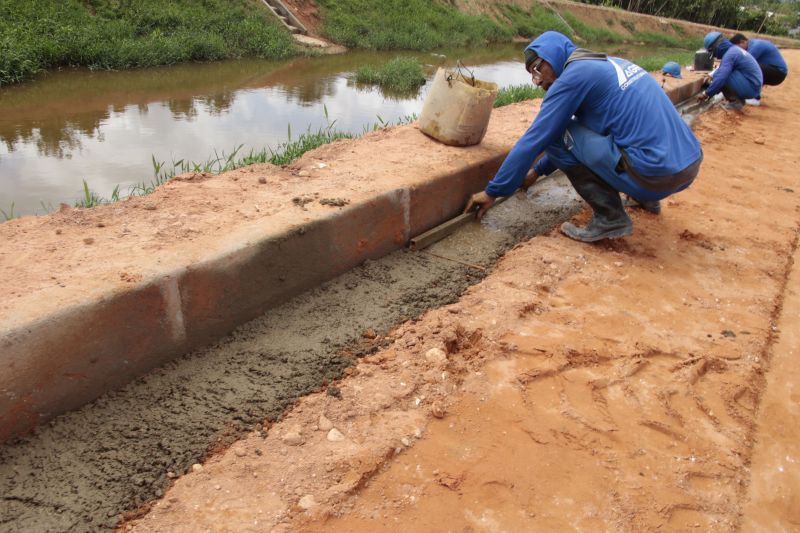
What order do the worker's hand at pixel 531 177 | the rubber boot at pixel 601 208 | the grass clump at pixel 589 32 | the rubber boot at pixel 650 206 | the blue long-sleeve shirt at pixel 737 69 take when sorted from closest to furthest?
the rubber boot at pixel 601 208 → the worker's hand at pixel 531 177 → the rubber boot at pixel 650 206 → the blue long-sleeve shirt at pixel 737 69 → the grass clump at pixel 589 32

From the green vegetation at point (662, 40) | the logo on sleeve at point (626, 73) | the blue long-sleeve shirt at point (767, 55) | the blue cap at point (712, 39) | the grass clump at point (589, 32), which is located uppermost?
the logo on sleeve at point (626, 73)

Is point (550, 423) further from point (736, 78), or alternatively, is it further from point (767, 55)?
point (767, 55)

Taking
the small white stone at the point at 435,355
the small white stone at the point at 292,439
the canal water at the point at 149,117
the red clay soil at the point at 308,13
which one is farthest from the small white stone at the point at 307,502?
the red clay soil at the point at 308,13

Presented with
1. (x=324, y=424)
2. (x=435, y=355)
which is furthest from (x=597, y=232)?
(x=324, y=424)

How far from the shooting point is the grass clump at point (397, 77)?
8883mm

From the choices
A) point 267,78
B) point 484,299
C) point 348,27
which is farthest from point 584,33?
point 484,299

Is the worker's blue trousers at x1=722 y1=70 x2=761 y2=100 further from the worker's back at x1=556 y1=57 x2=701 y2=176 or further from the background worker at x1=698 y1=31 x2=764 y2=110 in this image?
the worker's back at x1=556 y1=57 x2=701 y2=176

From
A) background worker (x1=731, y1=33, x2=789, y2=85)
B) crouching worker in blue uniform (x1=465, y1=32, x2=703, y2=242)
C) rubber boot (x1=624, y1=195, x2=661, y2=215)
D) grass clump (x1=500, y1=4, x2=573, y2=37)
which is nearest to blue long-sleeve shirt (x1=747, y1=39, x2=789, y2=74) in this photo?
background worker (x1=731, y1=33, x2=789, y2=85)

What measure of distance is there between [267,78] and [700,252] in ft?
22.6

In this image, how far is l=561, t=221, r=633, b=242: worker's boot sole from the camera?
369 cm

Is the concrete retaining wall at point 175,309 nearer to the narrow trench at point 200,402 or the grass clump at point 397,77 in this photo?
the narrow trench at point 200,402

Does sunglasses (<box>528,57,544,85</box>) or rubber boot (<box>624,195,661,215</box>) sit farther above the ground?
sunglasses (<box>528,57,544,85</box>)

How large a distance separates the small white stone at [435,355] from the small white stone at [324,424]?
538 mm

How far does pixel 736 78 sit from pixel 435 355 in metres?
8.03
